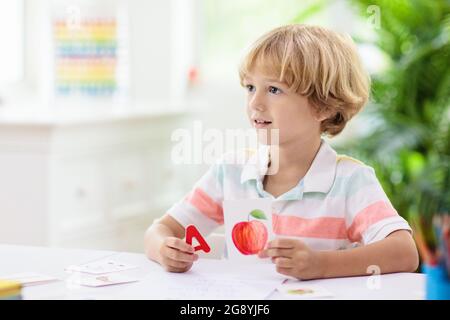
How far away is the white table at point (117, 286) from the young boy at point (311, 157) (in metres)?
0.07

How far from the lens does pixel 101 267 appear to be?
1.57 meters

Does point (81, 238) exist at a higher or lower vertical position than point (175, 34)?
lower

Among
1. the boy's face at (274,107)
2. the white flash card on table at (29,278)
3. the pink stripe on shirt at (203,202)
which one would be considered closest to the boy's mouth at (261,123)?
the boy's face at (274,107)

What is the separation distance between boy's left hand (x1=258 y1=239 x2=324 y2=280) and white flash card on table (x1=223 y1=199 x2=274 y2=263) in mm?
36

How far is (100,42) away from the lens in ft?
13.4

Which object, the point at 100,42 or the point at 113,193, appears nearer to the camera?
the point at 113,193

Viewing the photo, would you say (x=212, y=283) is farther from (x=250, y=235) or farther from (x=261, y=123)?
(x=261, y=123)

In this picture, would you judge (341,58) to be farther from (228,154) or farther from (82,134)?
(82,134)

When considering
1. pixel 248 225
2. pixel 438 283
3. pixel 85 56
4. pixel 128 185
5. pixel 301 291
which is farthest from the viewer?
pixel 85 56

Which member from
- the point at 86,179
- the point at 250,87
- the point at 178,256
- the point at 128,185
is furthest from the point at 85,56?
the point at 178,256

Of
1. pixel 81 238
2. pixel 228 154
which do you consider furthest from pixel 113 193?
pixel 228 154

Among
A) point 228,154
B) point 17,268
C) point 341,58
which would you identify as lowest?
point 17,268

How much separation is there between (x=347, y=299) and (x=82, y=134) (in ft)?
7.19

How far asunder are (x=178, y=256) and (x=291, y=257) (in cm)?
21
